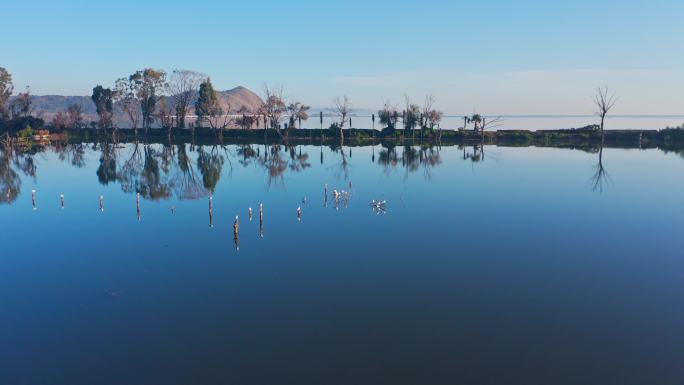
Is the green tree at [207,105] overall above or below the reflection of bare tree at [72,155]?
above

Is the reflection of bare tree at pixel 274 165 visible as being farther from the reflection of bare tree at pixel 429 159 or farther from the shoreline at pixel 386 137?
the shoreline at pixel 386 137

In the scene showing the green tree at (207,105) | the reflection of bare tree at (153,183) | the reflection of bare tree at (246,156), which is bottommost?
the reflection of bare tree at (153,183)

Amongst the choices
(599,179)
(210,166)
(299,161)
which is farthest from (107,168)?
(599,179)

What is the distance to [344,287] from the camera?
14.0 m

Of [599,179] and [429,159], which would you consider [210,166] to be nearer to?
[429,159]

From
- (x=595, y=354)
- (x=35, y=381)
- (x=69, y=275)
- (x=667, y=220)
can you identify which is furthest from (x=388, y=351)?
(x=667, y=220)

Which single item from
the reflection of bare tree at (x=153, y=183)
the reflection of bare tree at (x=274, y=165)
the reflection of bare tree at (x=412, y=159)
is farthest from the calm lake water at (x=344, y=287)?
the reflection of bare tree at (x=412, y=159)

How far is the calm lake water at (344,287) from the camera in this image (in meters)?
9.84

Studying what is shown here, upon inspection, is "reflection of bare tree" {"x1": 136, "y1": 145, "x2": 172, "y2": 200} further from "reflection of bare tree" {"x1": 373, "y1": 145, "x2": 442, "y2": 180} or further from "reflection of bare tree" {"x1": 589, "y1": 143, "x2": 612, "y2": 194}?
"reflection of bare tree" {"x1": 589, "y1": 143, "x2": 612, "y2": 194}

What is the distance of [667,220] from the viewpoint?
22.4 metres

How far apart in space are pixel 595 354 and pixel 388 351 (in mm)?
4289

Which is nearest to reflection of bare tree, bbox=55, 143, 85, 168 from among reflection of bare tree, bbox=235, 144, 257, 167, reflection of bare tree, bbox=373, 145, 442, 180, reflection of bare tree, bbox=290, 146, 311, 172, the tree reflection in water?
the tree reflection in water

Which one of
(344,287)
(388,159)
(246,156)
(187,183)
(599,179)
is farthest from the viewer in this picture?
(246,156)

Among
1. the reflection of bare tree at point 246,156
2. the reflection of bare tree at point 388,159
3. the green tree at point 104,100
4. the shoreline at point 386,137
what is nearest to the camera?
the reflection of bare tree at point 388,159
